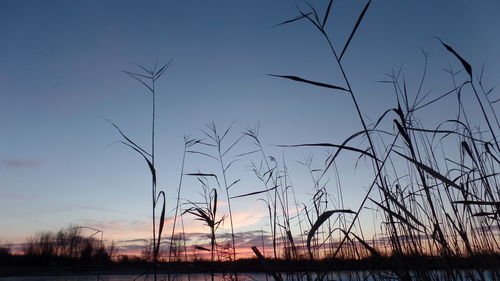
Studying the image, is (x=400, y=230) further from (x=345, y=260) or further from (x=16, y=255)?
(x=16, y=255)

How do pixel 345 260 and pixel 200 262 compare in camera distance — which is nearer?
pixel 345 260

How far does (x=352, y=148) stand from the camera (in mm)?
1249

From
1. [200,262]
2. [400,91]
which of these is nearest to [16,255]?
[200,262]

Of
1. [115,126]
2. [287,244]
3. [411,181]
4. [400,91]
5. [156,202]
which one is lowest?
[287,244]

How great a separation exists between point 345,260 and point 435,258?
1.44 m

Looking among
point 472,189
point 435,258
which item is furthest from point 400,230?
point 472,189

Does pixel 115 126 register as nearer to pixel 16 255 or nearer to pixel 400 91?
pixel 400 91

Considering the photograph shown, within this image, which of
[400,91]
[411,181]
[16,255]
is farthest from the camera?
[16,255]

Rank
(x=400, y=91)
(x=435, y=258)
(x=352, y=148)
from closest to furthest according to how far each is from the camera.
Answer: (x=352, y=148), (x=400, y=91), (x=435, y=258)

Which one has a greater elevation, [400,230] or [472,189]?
[472,189]

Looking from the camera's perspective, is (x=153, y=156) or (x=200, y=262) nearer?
(x=153, y=156)

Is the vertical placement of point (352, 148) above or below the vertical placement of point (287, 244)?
above

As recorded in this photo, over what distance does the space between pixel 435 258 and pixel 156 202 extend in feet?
8.02

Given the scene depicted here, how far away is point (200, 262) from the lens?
427cm
